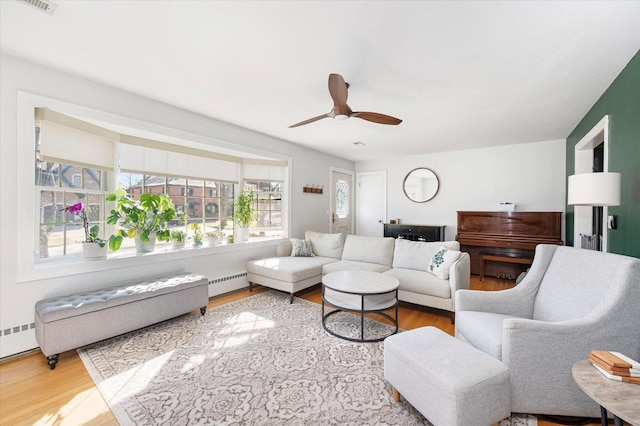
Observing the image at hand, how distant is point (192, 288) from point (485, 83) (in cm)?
360

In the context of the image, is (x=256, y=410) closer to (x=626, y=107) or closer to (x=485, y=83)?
(x=485, y=83)

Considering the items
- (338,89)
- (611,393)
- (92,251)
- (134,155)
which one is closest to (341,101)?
(338,89)

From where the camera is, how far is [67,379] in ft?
A: 6.59

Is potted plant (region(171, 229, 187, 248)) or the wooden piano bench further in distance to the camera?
the wooden piano bench

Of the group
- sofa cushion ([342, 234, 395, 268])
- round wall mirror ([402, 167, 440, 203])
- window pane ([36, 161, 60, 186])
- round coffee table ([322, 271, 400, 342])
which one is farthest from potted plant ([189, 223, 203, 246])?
round wall mirror ([402, 167, 440, 203])

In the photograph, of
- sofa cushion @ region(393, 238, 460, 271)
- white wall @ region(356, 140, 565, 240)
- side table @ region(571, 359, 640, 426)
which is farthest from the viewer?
white wall @ region(356, 140, 565, 240)

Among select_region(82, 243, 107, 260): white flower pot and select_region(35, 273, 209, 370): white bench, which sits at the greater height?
select_region(82, 243, 107, 260): white flower pot

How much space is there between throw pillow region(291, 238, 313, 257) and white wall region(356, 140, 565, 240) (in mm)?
2647

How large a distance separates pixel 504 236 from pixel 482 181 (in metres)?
1.15

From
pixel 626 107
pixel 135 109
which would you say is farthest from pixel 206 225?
pixel 626 107

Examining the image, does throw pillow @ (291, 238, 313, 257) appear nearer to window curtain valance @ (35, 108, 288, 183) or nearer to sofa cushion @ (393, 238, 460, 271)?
window curtain valance @ (35, 108, 288, 183)

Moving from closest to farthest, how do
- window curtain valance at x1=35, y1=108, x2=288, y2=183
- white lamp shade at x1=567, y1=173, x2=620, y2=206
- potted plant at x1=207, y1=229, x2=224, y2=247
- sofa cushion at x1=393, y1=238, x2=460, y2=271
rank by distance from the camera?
white lamp shade at x1=567, y1=173, x2=620, y2=206 < window curtain valance at x1=35, y1=108, x2=288, y2=183 < sofa cushion at x1=393, y1=238, x2=460, y2=271 < potted plant at x1=207, y1=229, x2=224, y2=247

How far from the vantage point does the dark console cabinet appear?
544 cm

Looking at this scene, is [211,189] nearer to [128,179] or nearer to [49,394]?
[128,179]
